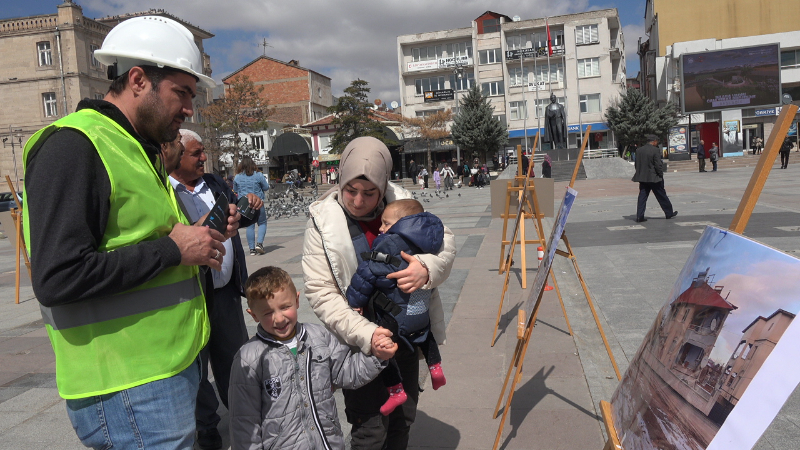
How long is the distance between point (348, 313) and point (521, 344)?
1.13m

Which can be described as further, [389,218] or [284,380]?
[389,218]

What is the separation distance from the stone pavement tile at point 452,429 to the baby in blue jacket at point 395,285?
3.35ft

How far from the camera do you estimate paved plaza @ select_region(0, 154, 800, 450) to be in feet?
11.2

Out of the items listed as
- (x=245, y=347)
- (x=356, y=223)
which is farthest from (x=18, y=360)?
(x=356, y=223)

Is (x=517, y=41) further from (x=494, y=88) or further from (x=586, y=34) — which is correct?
(x=586, y=34)

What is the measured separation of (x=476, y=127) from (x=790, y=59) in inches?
1103

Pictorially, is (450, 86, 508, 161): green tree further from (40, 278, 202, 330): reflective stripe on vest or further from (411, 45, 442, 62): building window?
(40, 278, 202, 330): reflective stripe on vest

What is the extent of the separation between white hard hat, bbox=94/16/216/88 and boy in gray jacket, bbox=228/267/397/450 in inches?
38.2

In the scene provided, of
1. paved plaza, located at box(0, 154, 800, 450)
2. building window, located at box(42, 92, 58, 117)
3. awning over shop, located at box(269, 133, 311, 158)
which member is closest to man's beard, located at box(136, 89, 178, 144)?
paved plaza, located at box(0, 154, 800, 450)

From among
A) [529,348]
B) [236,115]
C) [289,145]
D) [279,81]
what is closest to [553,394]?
[529,348]

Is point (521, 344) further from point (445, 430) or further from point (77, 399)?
point (77, 399)

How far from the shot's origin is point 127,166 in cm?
161

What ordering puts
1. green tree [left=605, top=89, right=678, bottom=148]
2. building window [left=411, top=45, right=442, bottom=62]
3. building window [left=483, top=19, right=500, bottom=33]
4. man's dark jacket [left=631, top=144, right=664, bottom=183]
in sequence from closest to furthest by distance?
man's dark jacket [left=631, top=144, right=664, bottom=183] < green tree [left=605, top=89, right=678, bottom=148] < building window [left=483, top=19, right=500, bottom=33] < building window [left=411, top=45, right=442, bottom=62]

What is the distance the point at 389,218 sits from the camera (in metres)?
2.48
